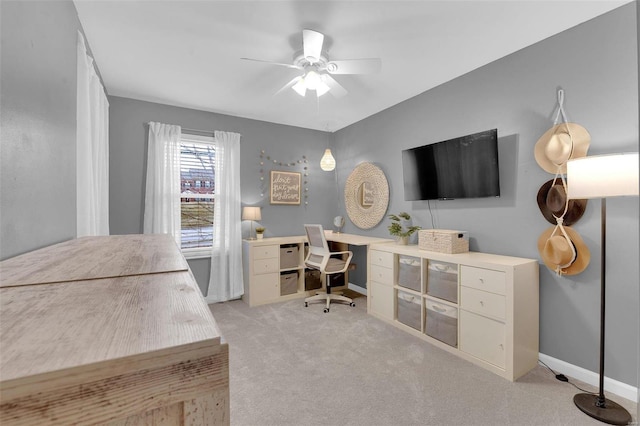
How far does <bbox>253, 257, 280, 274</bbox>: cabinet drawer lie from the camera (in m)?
3.71

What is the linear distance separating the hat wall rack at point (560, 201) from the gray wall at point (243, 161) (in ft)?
9.97

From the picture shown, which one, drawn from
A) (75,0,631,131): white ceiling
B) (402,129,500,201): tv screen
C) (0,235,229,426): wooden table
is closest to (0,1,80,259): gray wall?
(75,0,631,131): white ceiling

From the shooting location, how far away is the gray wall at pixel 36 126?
1.03m

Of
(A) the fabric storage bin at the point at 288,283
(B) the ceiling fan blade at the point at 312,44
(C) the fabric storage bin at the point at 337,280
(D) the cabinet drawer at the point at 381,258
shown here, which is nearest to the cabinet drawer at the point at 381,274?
(D) the cabinet drawer at the point at 381,258

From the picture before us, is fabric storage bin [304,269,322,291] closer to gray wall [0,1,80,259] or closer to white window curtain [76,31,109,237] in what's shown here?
white window curtain [76,31,109,237]

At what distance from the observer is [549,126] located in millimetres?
2230

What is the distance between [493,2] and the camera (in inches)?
72.9

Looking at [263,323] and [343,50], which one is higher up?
[343,50]

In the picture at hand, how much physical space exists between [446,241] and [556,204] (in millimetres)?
839

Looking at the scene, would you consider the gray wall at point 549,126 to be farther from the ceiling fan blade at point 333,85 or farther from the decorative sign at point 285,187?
the decorative sign at point 285,187

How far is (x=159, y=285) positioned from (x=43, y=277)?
1.18 feet

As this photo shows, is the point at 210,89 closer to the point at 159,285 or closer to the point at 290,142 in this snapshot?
the point at 290,142

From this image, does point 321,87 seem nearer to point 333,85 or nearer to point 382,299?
point 333,85

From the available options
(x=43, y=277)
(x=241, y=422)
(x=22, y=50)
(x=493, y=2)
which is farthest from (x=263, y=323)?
(x=493, y=2)
